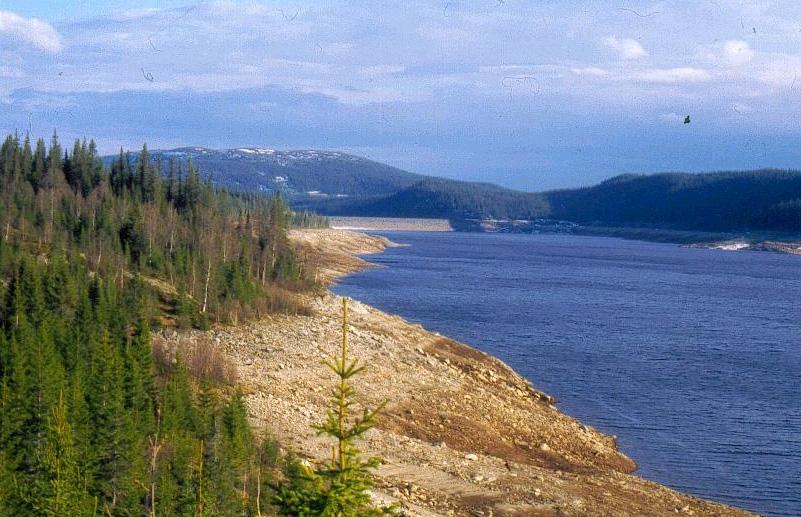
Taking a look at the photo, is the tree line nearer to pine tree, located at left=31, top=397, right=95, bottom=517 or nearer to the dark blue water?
pine tree, located at left=31, top=397, right=95, bottom=517

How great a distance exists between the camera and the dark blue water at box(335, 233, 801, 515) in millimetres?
28469

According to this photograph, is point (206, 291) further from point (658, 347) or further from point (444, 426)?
point (658, 347)

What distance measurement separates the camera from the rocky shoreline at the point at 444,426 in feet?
69.7

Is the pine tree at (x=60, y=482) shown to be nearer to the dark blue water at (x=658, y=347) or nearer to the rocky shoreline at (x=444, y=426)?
the rocky shoreline at (x=444, y=426)

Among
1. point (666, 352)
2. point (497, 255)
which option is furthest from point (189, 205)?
point (497, 255)

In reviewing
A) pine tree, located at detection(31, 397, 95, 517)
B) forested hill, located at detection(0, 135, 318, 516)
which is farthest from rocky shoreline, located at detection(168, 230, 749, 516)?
pine tree, located at detection(31, 397, 95, 517)

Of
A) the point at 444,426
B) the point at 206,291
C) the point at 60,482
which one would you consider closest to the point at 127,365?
the point at 60,482

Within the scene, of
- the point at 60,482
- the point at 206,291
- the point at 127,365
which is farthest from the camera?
the point at 206,291

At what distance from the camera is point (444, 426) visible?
27.6 m

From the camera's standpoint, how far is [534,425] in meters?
29.5

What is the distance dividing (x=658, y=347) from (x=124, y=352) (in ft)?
103

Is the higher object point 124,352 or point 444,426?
point 124,352

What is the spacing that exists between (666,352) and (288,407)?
2682cm

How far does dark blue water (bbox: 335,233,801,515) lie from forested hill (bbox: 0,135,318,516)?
41.0ft
